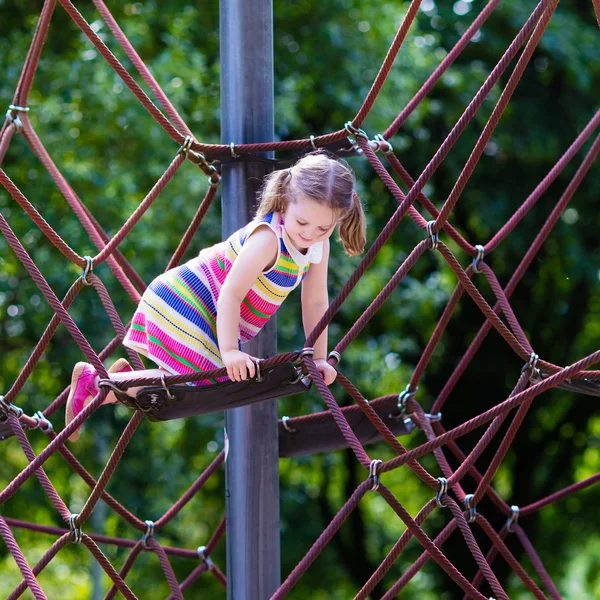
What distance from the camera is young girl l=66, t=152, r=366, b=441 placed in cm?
153

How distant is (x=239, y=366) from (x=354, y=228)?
322 mm

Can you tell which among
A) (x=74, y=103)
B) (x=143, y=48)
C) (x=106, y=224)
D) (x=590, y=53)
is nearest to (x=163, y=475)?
(x=106, y=224)

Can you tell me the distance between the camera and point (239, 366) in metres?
1.49

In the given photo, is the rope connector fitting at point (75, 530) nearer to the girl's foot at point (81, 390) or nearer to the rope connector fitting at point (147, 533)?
the girl's foot at point (81, 390)

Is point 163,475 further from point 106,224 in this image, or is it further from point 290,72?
point 290,72

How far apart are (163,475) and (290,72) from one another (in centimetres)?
159

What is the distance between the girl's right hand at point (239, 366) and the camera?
1.48 m

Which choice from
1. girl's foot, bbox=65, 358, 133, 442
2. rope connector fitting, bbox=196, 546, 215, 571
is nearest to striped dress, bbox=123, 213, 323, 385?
girl's foot, bbox=65, 358, 133, 442

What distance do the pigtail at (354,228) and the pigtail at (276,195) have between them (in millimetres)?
103

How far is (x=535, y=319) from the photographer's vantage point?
16.2 feet

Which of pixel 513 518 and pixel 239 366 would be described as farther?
pixel 513 518

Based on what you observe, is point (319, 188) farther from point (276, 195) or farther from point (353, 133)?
point (353, 133)

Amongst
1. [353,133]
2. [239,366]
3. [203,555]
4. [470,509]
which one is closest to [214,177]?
[353,133]

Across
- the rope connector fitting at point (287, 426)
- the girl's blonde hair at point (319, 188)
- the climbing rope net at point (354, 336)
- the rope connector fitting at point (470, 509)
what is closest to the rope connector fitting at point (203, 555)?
the climbing rope net at point (354, 336)
